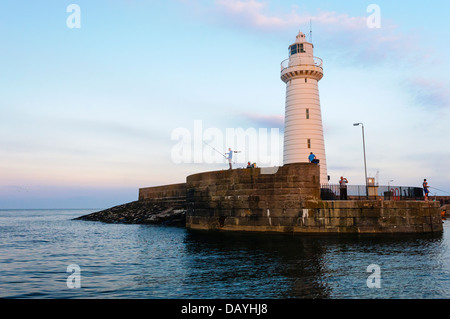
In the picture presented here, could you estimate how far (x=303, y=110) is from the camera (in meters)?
31.2

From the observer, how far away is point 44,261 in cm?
1653

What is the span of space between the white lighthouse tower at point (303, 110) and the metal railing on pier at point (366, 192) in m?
5.94

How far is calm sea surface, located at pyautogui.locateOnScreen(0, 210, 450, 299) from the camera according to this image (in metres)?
10.4

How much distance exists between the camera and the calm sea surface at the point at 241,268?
34.1 ft

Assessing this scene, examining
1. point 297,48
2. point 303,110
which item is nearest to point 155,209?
point 303,110

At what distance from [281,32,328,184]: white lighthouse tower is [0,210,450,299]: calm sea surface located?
36.3 ft

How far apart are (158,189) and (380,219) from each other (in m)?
30.8

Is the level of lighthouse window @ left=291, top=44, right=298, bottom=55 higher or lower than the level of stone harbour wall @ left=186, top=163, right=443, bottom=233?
higher

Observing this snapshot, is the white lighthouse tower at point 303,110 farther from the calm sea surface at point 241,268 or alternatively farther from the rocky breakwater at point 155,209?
the rocky breakwater at point 155,209

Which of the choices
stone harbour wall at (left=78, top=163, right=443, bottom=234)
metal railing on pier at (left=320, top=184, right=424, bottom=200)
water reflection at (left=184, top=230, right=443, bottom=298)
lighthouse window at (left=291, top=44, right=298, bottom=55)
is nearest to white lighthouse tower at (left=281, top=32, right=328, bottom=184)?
lighthouse window at (left=291, top=44, right=298, bottom=55)

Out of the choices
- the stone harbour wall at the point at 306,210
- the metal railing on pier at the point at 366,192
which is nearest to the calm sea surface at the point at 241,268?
the stone harbour wall at the point at 306,210

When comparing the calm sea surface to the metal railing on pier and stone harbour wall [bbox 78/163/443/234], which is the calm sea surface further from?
the metal railing on pier

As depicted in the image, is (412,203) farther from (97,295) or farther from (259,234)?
(97,295)
